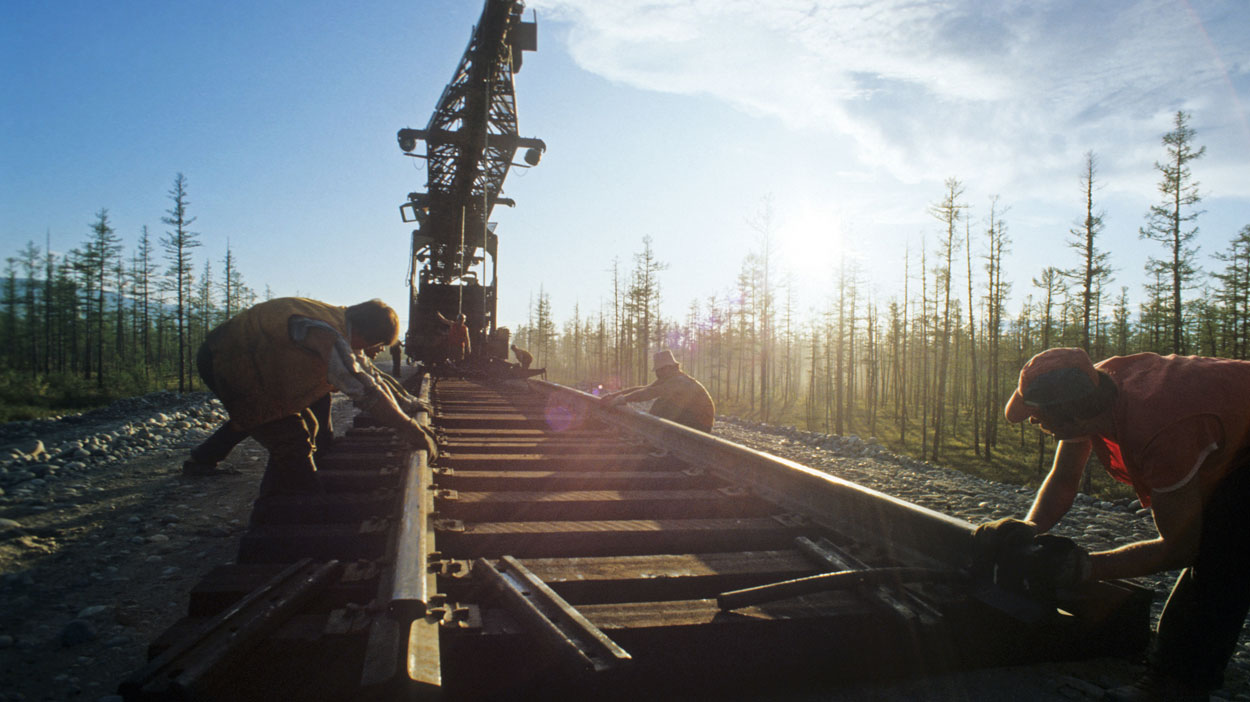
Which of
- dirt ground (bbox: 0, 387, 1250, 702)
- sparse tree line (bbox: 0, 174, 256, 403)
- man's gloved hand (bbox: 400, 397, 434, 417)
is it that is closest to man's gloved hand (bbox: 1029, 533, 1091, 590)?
dirt ground (bbox: 0, 387, 1250, 702)

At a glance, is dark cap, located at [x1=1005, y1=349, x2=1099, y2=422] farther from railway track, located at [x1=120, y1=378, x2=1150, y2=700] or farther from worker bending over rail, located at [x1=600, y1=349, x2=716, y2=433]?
worker bending over rail, located at [x1=600, y1=349, x2=716, y2=433]

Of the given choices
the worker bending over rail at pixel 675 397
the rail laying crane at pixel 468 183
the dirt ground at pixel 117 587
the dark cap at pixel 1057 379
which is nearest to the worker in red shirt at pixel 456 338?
the rail laying crane at pixel 468 183

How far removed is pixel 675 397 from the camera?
642 centimetres

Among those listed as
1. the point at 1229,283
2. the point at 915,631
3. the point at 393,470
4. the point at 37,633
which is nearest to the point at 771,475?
the point at 915,631

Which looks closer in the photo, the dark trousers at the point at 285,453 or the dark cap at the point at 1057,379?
the dark cap at the point at 1057,379

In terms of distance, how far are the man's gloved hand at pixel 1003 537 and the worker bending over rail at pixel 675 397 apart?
4239 mm

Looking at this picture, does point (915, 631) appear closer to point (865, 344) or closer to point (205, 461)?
point (205, 461)

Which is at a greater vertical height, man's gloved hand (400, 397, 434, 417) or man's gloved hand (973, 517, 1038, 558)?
man's gloved hand (400, 397, 434, 417)

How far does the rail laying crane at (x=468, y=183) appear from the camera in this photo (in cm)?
997

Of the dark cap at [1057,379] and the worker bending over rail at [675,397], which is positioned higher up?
the dark cap at [1057,379]

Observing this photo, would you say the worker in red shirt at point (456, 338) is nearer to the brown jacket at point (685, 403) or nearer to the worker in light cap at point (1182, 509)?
the brown jacket at point (685, 403)

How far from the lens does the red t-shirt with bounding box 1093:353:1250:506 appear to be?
1.89 metres

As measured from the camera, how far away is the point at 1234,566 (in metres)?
1.91

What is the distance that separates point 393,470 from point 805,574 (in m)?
2.44
